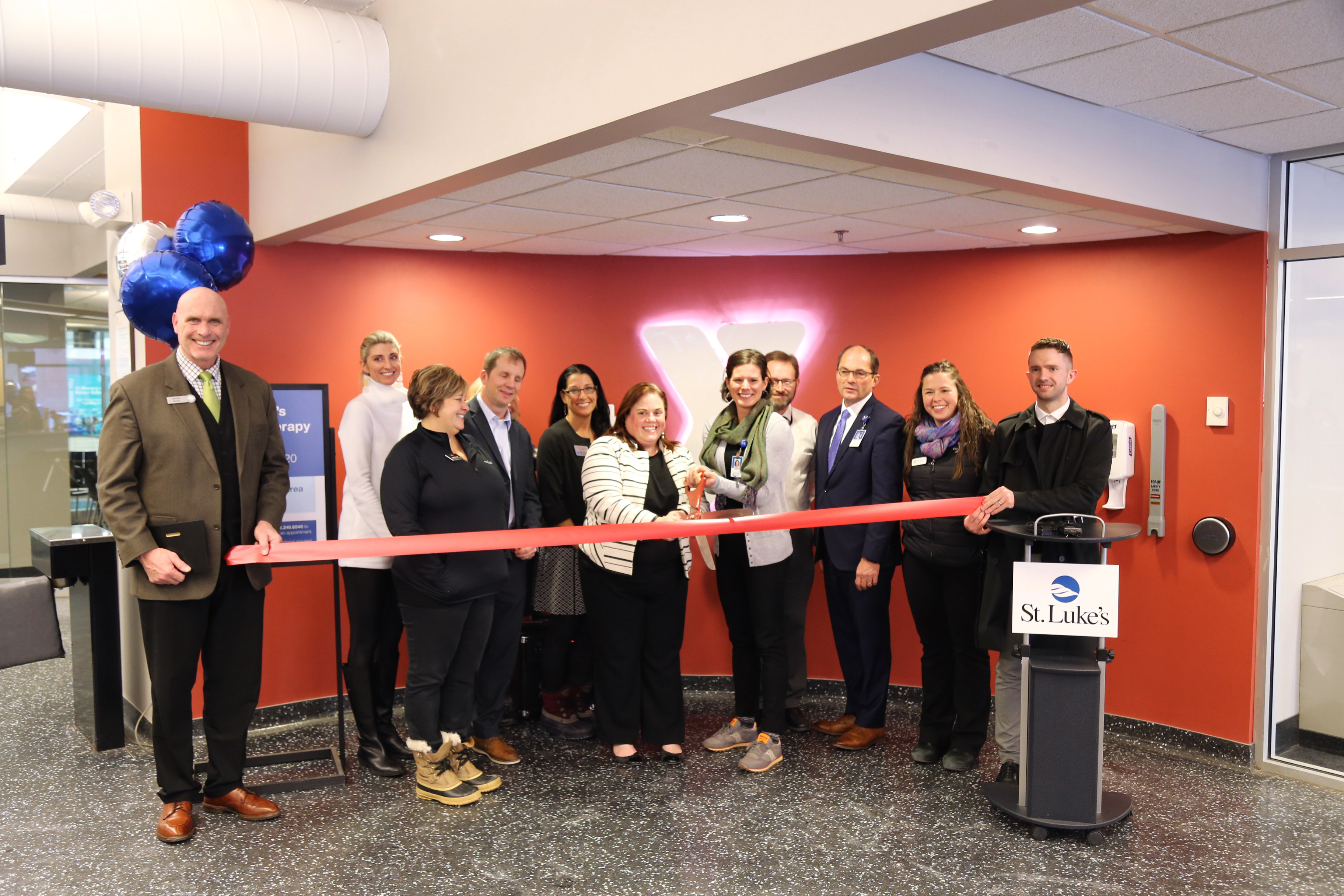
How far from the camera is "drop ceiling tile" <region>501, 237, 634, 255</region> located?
5176 millimetres

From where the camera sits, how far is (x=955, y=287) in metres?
5.40

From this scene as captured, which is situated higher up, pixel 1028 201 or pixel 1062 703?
pixel 1028 201

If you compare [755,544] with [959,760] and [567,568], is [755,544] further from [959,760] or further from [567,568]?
[959,760]

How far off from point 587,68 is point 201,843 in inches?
121

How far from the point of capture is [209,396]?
11.4 ft

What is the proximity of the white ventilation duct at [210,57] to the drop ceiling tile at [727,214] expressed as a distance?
4.49ft

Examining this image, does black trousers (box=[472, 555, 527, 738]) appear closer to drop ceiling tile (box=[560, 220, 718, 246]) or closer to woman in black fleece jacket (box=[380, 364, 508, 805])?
woman in black fleece jacket (box=[380, 364, 508, 805])

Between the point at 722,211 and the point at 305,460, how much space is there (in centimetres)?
230

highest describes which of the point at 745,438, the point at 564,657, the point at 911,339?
the point at 911,339

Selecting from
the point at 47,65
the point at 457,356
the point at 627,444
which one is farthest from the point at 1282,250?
the point at 47,65

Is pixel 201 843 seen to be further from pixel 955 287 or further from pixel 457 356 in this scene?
pixel 955 287

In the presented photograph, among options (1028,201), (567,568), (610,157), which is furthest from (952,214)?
(567,568)

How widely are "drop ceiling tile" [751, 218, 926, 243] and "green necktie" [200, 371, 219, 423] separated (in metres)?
2.66

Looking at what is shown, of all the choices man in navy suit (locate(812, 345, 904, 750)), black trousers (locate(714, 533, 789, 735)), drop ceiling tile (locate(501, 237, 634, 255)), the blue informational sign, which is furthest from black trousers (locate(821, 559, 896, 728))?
the blue informational sign
